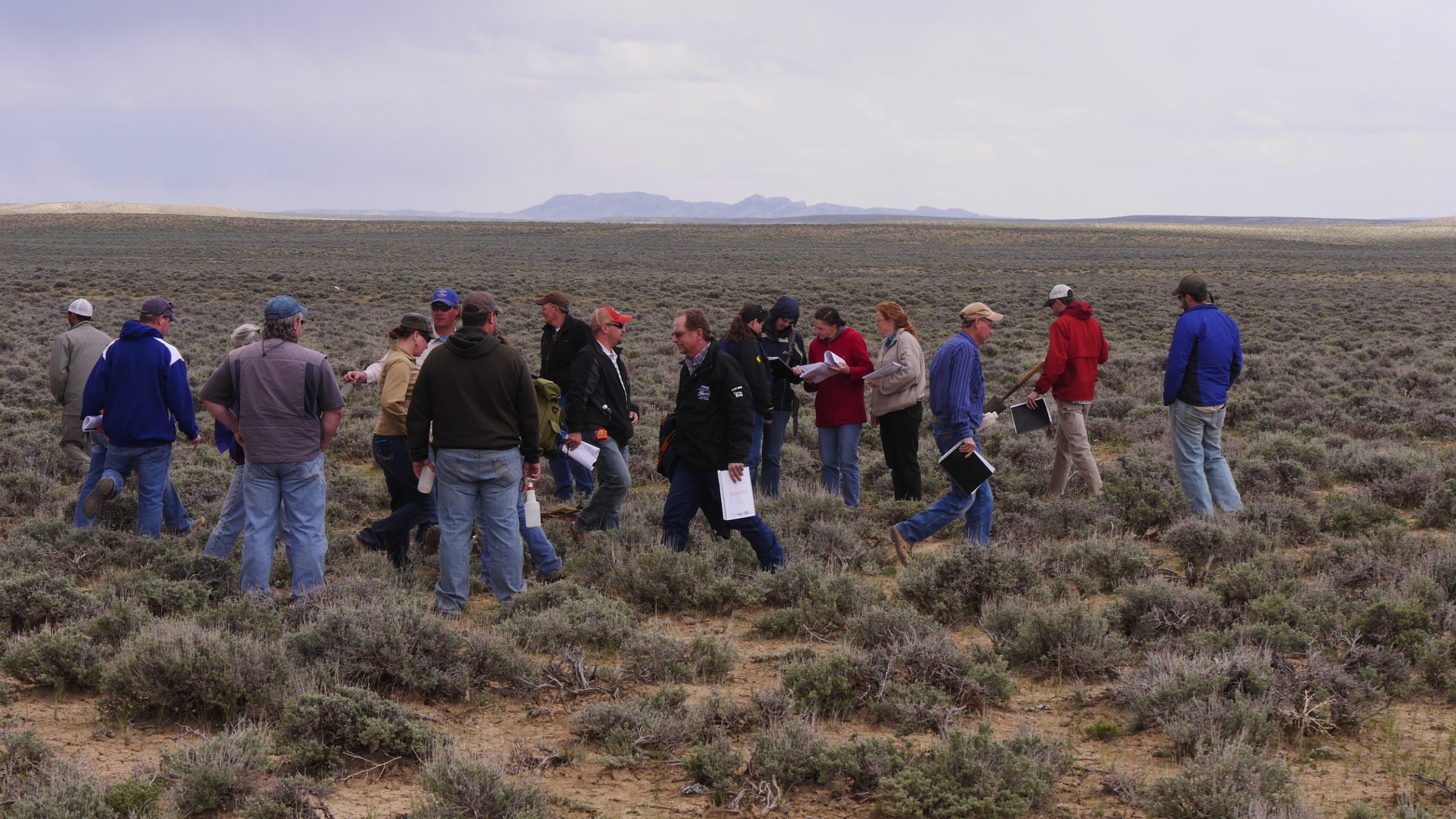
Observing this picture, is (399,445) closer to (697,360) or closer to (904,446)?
(697,360)

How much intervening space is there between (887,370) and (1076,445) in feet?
6.41

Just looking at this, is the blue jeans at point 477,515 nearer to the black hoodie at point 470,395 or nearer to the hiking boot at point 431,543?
the black hoodie at point 470,395

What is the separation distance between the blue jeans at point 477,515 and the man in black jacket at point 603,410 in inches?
43.0

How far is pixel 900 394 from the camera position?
24.0 ft

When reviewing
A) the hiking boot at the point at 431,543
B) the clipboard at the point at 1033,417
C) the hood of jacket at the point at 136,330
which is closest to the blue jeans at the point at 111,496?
the hood of jacket at the point at 136,330

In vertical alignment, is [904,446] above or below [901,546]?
above

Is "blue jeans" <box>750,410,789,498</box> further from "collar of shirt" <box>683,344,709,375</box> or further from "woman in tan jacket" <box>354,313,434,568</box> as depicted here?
"woman in tan jacket" <box>354,313,434,568</box>

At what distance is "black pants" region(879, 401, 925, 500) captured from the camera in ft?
24.3

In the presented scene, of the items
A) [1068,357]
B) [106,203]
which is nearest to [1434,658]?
[1068,357]

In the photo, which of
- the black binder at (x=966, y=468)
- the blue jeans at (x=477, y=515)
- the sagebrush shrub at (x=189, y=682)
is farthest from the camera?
the black binder at (x=966, y=468)

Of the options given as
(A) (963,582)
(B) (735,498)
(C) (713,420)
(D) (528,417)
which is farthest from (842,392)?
(D) (528,417)

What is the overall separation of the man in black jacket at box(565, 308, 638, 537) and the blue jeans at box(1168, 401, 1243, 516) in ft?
13.0

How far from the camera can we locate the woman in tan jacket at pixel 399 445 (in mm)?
5965

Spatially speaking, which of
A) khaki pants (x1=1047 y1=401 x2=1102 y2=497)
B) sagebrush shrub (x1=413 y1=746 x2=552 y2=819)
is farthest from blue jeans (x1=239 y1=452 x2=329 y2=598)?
khaki pants (x1=1047 y1=401 x2=1102 y2=497)
